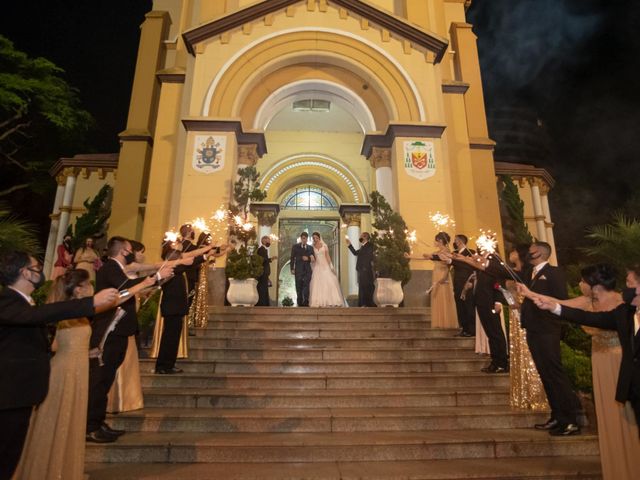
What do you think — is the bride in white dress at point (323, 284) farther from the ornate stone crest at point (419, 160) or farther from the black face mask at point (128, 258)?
the black face mask at point (128, 258)

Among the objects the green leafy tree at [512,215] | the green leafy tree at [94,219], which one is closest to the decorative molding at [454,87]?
the green leafy tree at [512,215]

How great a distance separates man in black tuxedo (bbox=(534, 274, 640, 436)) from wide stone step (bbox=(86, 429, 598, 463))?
4.80 ft

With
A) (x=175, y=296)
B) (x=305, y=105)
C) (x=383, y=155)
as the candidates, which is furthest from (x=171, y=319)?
(x=305, y=105)

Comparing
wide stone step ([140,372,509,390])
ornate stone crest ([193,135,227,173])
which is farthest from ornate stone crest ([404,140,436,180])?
wide stone step ([140,372,509,390])

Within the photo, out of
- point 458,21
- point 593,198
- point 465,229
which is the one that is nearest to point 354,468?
point 465,229

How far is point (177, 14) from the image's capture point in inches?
695

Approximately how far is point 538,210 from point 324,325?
12.9 m

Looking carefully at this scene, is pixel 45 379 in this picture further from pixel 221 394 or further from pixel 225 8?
pixel 225 8

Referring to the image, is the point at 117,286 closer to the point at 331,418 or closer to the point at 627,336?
the point at 331,418

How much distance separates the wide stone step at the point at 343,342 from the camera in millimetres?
6973

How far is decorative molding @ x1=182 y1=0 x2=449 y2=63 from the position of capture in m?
12.4

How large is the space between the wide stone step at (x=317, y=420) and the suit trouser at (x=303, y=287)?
657cm

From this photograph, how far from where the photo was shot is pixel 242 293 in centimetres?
905

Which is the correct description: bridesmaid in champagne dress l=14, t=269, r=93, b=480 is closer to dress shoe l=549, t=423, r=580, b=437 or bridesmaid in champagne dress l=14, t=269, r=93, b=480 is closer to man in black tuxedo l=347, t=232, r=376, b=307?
dress shoe l=549, t=423, r=580, b=437
